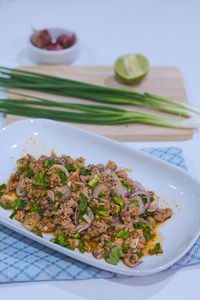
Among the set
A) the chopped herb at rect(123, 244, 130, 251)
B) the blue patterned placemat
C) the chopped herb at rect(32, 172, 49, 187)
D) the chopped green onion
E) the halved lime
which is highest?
the halved lime

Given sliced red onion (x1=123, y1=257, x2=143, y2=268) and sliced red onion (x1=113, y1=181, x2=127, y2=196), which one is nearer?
sliced red onion (x1=123, y1=257, x2=143, y2=268)

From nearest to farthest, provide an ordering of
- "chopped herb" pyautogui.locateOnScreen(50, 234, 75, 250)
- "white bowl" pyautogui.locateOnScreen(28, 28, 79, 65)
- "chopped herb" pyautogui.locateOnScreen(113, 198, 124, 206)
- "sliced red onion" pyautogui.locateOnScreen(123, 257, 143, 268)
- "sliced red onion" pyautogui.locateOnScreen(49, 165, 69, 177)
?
"sliced red onion" pyautogui.locateOnScreen(123, 257, 143, 268) → "chopped herb" pyautogui.locateOnScreen(50, 234, 75, 250) → "chopped herb" pyautogui.locateOnScreen(113, 198, 124, 206) → "sliced red onion" pyautogui.locateOnScreen(49, 165, 69, 177) → "white bowl" pyautogui.locateOnScreen(28, 28, 79, 65)

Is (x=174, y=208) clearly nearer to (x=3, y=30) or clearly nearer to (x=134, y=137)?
(x=134, y=137)

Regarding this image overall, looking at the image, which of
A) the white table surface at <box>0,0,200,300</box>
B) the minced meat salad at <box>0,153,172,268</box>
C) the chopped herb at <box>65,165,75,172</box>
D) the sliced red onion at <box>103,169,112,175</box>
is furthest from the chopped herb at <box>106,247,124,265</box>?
the white table surface at <box>0,0,200,300</box>

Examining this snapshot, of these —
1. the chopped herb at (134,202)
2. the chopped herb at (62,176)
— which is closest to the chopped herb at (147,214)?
the chopped herb at (134,202)

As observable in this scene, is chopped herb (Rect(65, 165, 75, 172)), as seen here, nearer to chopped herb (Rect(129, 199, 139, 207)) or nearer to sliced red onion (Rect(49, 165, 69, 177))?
sliced red onion (Rect(49, 165, 69, 177))
